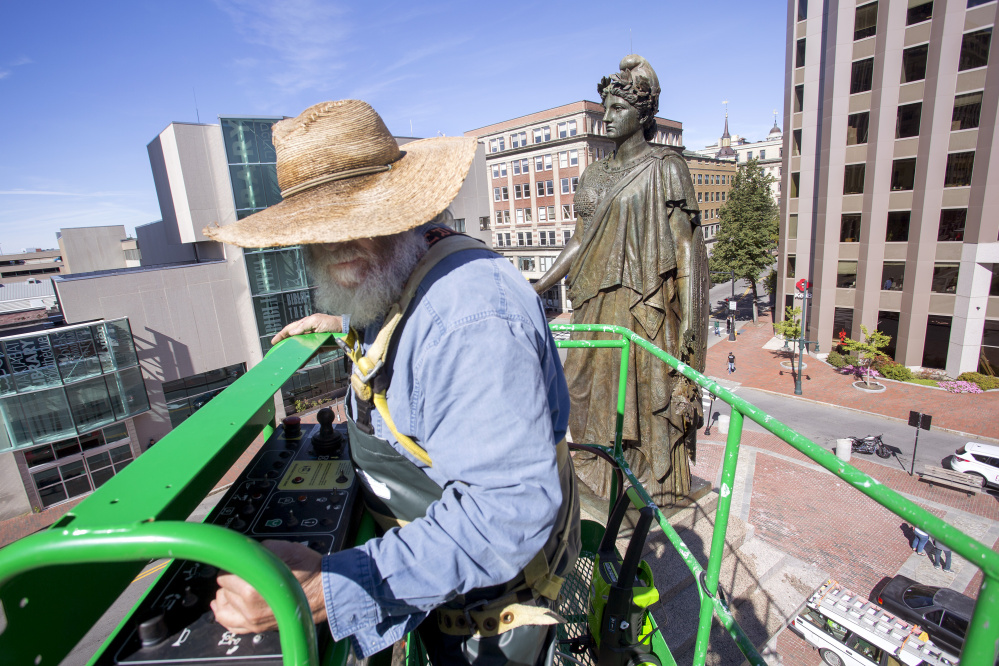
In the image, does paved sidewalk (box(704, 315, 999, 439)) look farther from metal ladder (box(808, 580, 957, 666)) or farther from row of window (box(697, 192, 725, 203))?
row of window (box(697, 192, 725, 203))

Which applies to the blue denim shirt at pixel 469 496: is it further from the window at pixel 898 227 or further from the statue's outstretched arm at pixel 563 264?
the window at pixel 898 227

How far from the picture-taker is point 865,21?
20406mm

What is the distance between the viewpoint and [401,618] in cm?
137

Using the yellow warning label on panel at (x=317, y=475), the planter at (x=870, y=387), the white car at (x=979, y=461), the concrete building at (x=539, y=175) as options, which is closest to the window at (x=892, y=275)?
the planter at (x=870, y=387)

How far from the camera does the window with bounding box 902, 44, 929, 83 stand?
62.8ft

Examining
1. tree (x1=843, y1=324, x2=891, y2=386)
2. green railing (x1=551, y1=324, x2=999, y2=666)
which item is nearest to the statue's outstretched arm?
green railing (x1=551, y1=324, x2=999, y2=666)

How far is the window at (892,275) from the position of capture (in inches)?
808

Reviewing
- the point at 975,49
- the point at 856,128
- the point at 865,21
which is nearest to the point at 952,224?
the point at 856,128

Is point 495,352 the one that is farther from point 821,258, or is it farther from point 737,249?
point 737,249

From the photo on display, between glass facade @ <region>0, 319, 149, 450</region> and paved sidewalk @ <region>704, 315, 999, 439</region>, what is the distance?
21086mm

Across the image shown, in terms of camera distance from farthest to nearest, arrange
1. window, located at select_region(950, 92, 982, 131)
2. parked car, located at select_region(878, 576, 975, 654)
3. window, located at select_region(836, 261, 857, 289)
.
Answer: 1. window, located at select_region(836, 261, 857, 289)
2. window, located at select_region(950, 92, 982, 131)
3. parked car, located at select_region(878, 576, 975, 654)

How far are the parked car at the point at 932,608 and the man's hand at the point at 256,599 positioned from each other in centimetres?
709

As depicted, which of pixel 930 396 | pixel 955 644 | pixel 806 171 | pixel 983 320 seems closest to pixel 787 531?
pixel 955 644

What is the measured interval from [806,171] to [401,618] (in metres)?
27.8
